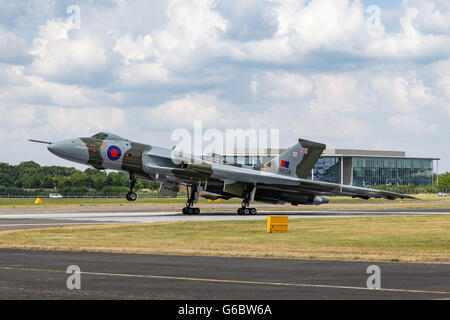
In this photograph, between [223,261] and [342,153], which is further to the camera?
[342,153]

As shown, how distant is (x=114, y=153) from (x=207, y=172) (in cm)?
728

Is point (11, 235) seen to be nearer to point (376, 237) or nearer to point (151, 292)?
point (376, 237)

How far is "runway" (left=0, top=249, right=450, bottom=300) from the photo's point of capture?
1262cm

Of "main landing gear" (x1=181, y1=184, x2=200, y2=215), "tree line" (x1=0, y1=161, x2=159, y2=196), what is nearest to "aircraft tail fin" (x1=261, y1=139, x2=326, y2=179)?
"main landing gear" (x1=181, y1=184, x2=200, y2=215)

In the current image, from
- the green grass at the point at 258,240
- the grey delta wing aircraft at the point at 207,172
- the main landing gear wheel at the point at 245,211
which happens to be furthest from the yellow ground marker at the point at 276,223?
the main landing gear wheel at the point at 245,211

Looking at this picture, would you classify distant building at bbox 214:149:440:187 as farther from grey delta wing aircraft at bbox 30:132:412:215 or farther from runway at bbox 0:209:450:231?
runway at bbox 0:209:450:231

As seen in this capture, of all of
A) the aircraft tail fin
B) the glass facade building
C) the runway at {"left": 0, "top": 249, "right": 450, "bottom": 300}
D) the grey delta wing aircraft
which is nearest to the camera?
the runway at {"left": 0, "top": 249, "right": 450, "bottom": 300}

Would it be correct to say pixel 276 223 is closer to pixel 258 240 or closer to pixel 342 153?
pixel 258 240

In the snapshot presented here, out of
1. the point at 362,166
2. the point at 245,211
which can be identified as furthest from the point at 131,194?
the point at 362,166

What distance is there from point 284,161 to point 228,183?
18.5 feet

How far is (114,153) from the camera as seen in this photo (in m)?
46.1

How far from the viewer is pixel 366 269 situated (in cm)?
1722

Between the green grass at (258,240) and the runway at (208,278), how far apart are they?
2397 mm
